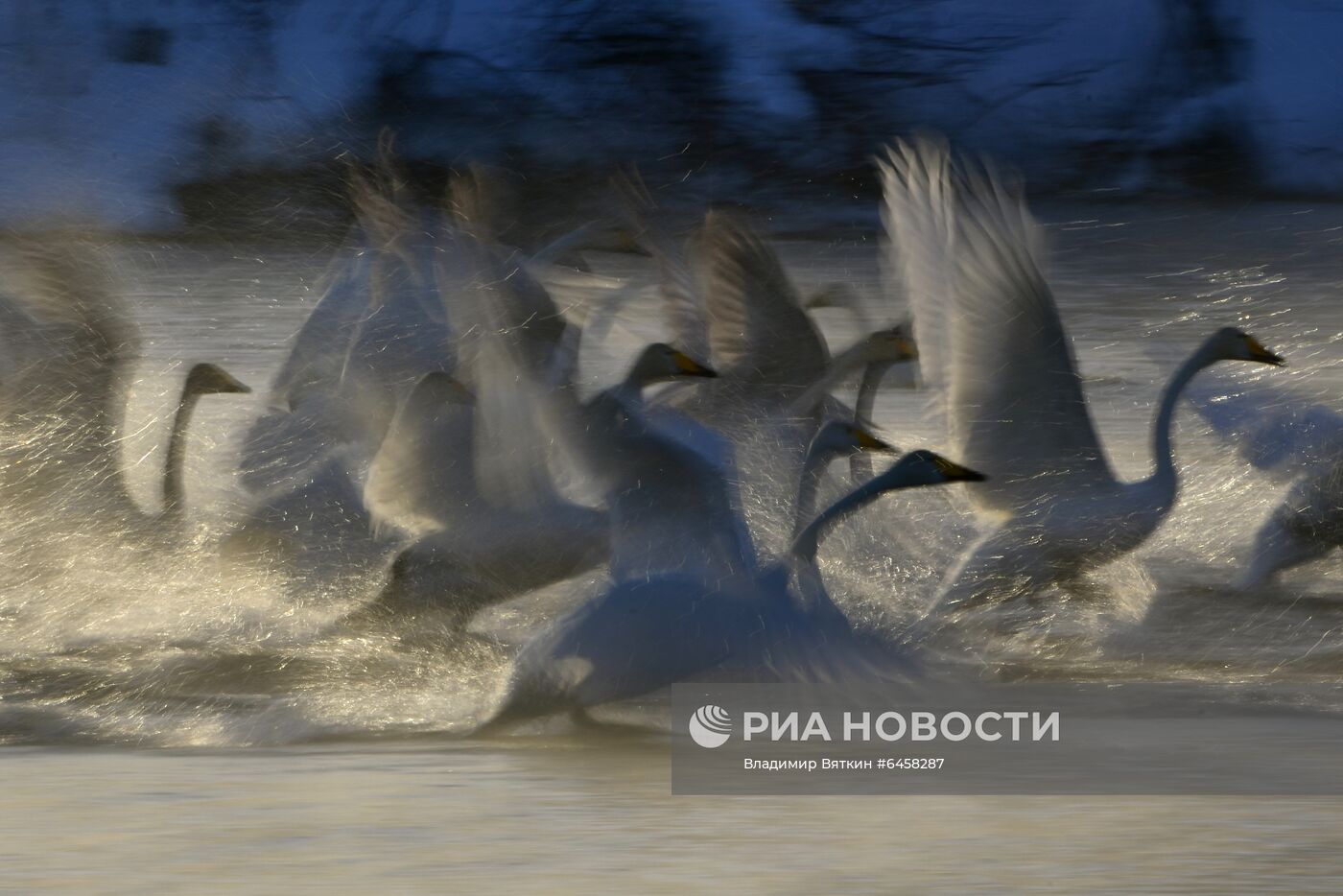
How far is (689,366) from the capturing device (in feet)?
18.0

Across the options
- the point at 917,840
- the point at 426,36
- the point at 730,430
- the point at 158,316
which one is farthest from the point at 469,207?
the point at 426,36

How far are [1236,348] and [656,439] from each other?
2297 mm

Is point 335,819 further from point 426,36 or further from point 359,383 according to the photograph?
point 426,36

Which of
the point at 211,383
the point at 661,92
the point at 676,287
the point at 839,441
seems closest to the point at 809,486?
the point at 839,441

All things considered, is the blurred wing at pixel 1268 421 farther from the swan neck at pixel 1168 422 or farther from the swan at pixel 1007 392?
the swan at pixel 1007 392

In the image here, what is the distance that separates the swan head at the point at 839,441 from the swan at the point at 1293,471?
1472 millimetres

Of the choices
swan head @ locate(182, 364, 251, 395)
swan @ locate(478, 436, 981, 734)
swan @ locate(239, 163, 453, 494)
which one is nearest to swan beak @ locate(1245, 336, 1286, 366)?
swan @ locate(478, 436, 981, 734)

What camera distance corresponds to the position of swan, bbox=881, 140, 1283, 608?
5293mm

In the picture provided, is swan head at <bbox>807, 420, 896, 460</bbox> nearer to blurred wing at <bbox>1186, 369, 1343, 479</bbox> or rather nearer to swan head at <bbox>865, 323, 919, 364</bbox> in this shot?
swan head at <bbox>865, 323, 919, 364</bbox>

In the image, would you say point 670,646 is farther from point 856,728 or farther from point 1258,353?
point 1258,353

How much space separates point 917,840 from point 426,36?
7.58 meters

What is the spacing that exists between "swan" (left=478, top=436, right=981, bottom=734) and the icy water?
0.12 meters

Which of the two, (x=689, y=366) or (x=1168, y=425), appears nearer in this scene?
(x=689, y=366)

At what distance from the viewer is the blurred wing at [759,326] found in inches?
238
